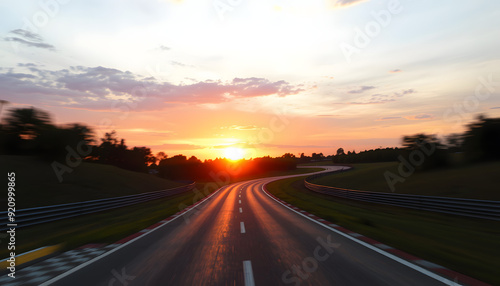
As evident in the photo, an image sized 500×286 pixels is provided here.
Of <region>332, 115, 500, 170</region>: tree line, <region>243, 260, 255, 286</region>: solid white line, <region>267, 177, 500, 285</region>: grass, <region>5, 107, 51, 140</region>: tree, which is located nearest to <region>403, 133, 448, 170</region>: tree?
<region>332, 115, 500, 170</region>: tree line

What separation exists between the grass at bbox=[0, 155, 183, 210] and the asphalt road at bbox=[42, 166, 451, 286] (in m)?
13.8

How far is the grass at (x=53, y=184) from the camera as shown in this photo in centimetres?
1830

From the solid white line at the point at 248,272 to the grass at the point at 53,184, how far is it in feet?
54.7

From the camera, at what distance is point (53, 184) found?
21844 millimetres

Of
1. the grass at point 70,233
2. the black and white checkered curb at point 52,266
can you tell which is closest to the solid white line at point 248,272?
the black and white checkered curb at point 52,266

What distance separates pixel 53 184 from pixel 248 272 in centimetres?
2293

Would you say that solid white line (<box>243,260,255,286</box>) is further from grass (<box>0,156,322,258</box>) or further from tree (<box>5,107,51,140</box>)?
tree (<box>5,107,51,140</box>)

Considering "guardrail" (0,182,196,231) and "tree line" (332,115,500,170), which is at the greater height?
"tree line" (332,115,500,170)

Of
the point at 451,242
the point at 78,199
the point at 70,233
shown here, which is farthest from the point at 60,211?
the point at 451,242

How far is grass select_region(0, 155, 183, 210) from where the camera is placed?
60.0ft

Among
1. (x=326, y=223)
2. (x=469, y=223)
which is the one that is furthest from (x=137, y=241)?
(x=469, y=223)

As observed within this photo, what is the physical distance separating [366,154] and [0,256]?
4347 inches

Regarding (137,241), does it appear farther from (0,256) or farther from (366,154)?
(366,154)

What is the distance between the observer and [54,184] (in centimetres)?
2194
